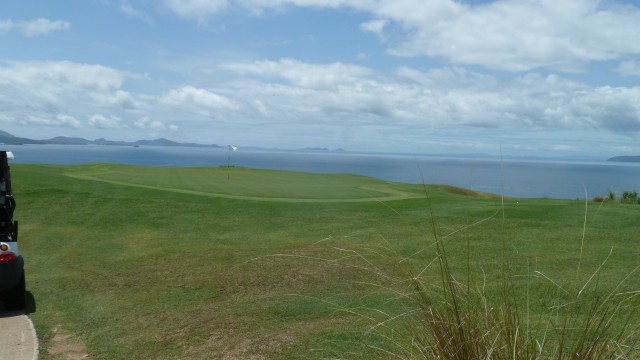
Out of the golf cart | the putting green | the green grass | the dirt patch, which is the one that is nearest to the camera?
the green grass

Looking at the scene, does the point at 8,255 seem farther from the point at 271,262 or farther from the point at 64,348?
the point at 271,262

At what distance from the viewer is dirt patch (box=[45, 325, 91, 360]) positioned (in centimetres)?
750

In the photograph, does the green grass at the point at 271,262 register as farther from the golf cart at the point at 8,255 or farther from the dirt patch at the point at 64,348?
the golf cart at the point at 8,255

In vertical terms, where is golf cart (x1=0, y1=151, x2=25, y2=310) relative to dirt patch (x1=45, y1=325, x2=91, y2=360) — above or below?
above

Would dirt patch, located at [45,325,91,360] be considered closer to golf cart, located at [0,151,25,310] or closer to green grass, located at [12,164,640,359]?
green grass, located at [12,164,640,359]

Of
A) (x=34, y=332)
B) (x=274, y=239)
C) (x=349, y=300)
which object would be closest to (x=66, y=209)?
(x=274, y=239)

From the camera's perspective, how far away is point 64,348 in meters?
7.86

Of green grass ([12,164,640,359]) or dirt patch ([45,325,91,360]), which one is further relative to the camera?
dirt patch ([45,325,91,360])

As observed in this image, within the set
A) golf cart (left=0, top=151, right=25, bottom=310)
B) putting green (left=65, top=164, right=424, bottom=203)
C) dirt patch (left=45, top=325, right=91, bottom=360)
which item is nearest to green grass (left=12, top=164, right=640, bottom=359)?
dirt patch (left=45, top=325, right=91, bottom=360)

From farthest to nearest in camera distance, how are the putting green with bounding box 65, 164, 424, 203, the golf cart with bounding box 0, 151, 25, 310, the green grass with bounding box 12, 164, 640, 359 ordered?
the putting green with bounding box 65, 164, 424, 203 → the golf cart with bounding box 0, 151, 25, 310 → the green grass with bounding box 12, 164, 640, 359

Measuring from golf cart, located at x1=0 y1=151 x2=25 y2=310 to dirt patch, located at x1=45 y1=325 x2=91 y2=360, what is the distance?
3.78ft

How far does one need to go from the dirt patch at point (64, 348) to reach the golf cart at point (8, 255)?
3.78ft

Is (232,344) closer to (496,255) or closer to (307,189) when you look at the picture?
(496,255)

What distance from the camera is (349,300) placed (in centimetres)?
846
